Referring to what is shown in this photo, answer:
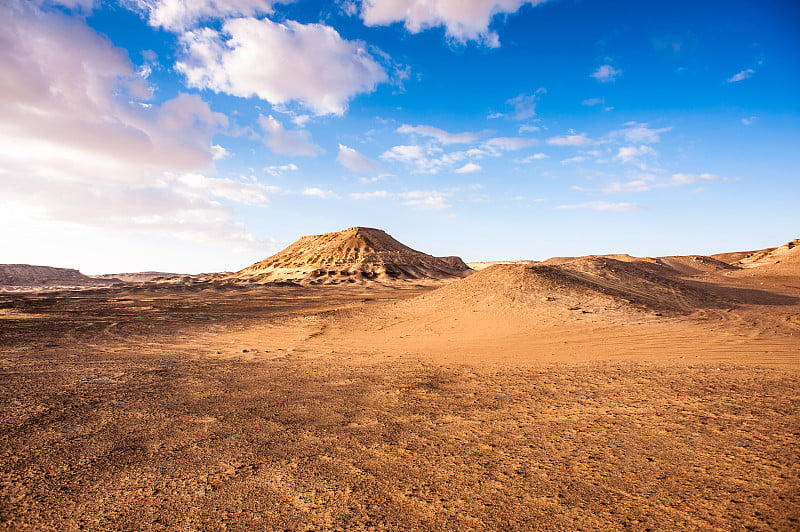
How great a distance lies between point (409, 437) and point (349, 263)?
215ft

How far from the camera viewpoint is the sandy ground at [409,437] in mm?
3330

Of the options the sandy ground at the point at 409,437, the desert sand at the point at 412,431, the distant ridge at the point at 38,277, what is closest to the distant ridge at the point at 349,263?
the distant ridge at the point at 38,277

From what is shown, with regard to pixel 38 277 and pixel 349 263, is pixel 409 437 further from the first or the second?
pixel 38 277

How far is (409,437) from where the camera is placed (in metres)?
4.81

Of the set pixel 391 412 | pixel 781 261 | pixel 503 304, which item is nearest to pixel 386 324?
pixel 503 304

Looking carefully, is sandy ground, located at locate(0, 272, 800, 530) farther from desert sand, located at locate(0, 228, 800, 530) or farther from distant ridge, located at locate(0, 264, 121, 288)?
distant ridge, located at locate(0, 264, 121, 288)

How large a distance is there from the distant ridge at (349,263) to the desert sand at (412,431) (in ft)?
154

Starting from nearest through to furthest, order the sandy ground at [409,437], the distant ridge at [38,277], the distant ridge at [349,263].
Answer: the sandy ground at [409,437] → the distant ridge at [349,263] → the distant ridge at [38,277]

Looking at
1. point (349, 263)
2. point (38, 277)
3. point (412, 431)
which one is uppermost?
point (349, 263)

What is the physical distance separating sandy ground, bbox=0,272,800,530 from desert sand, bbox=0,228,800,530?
3 centimetres

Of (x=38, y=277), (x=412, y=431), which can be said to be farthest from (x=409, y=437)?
(x=38, y=277)

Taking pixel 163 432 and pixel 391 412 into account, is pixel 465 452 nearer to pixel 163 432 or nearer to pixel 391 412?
pixel 391 412

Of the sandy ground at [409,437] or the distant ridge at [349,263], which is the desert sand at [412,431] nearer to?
the sandy ground at [409,437]

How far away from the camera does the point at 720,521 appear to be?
3.12 meters
